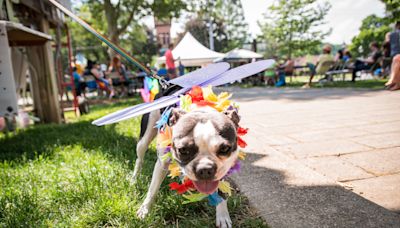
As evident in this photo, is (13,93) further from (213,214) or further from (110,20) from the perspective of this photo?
(110,20)

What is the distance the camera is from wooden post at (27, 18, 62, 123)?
5.70 metres

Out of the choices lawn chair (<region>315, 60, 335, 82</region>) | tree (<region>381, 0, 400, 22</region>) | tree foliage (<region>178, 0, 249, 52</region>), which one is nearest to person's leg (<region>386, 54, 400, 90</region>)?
tree (<region>381, 0, 400, 22</region>)

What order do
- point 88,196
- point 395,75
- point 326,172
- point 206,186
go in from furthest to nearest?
1. point 395,75
2. point 326,172
3. point 88,196
4. point 206,186

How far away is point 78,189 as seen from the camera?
2.22 metres

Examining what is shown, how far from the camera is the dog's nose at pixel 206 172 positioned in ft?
4.20

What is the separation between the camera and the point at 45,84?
5.89 metres

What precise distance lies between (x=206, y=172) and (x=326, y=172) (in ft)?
5.22

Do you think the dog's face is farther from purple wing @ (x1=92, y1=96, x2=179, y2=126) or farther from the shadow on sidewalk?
the shadow on sidewalk

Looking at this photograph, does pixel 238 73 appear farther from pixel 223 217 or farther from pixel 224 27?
pixel 224 27

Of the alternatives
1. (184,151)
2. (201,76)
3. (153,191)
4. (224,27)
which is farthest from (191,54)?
(224,27)

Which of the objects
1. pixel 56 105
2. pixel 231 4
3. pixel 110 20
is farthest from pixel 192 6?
pixel 231 4

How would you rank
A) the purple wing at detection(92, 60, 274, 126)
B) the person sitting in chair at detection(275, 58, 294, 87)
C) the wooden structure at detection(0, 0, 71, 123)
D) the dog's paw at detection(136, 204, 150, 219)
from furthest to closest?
1. the person sitting in chair at detection(275, 58, 294, 87)
2. the wooden structure at detection(0, 0, 71, 123)
3. the dog's paw at detection(136, 204, 150, 219)
4. the purple wing at detection(92, 60, 274, 126)

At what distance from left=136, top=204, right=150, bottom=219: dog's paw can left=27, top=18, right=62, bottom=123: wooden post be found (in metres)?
5.02

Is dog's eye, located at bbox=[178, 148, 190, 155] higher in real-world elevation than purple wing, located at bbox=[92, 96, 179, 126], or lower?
lower
